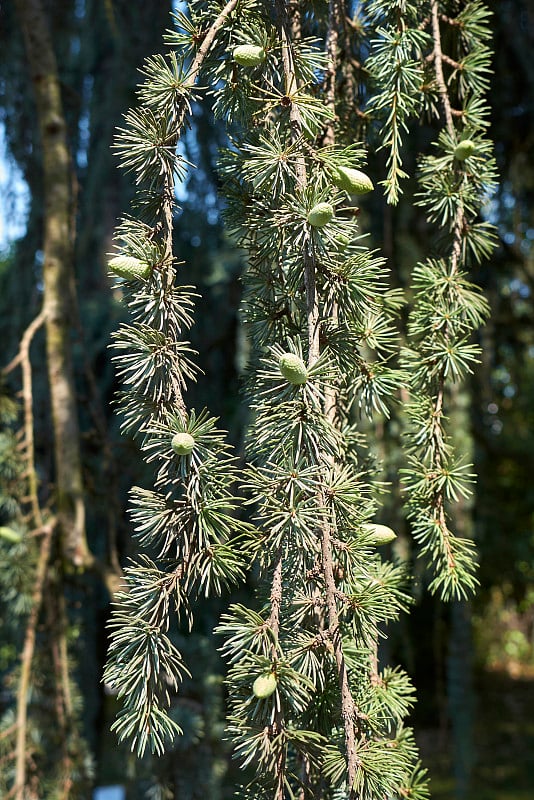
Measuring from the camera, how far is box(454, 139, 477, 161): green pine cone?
0.53 meters

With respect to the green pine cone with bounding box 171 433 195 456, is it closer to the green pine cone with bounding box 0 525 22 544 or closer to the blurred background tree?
the blurred background tree

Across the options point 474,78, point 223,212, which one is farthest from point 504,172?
point 223,212

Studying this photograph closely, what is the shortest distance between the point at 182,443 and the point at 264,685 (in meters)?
0.13

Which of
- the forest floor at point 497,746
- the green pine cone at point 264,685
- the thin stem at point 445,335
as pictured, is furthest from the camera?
the forest floor at point 497,746

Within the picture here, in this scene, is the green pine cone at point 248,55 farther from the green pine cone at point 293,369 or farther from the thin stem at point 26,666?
the thin stem at point 26,666

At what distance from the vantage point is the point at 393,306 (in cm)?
58

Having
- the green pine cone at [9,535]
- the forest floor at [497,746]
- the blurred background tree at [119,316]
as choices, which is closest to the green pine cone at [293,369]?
the blurred background tree at [119,316]

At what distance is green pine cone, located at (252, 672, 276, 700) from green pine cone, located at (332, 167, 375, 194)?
0.28 m

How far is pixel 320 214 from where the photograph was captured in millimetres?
424

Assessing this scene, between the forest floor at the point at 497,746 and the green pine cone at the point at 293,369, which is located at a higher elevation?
the green pine cone at the point at 293,369

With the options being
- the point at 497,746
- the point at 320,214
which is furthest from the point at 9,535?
the point at 497,746

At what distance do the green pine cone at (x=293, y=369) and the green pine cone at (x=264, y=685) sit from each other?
0.15 m

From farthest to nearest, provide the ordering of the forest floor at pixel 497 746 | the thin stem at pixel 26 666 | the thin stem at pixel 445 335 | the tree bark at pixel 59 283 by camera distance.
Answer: the forest floor at pixel 497 746 → the tree bark at pixel 59 283 → the thin stem at pixel 26 666 → the thin stem at pixel 445 335

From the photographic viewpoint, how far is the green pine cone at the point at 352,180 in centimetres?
46
